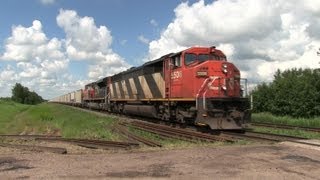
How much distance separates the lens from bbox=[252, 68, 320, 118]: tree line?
33375 mm

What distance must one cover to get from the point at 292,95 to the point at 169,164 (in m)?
26.4

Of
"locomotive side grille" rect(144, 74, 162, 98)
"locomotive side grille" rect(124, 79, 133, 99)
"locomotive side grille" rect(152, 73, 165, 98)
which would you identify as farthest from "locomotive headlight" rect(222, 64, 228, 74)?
"locomotive side grille" rect(124, 79, 133, 99)

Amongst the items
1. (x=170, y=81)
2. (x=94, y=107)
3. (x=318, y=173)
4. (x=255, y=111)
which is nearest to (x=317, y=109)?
(x=255, y=111)

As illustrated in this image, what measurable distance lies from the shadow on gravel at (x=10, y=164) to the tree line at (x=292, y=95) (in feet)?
85.1

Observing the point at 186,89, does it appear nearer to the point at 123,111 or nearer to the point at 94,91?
the point at 123,111

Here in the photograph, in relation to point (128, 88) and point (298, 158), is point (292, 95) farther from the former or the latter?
point (298, 158)

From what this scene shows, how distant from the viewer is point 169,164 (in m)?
10.8

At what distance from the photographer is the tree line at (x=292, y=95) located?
109 feet

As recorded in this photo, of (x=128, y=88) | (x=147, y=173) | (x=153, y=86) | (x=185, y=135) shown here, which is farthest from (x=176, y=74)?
(x=147, y=173)

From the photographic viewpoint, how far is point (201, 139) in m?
17.0

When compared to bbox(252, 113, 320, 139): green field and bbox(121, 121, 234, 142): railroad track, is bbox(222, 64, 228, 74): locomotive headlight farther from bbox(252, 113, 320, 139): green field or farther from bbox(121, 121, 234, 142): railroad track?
bbox(252, 113, 320, 139): green field

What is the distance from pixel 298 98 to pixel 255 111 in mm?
7419

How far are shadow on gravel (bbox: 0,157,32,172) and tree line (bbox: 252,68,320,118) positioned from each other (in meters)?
25.9

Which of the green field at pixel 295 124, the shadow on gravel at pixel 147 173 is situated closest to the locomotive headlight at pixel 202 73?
the green field at pixel 295 124
